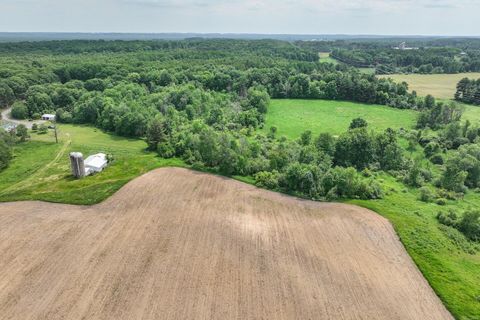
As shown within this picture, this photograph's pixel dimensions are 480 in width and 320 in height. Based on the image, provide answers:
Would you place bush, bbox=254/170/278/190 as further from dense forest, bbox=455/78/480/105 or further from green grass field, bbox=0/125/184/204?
dense forest, bbox=455/78/480/105

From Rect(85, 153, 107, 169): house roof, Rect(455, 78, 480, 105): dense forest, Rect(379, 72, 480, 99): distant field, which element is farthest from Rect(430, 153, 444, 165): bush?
Rect(379, 72, 480, 99): distant field

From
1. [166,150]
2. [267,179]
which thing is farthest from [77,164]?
[267,179]

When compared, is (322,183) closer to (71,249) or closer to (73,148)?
(71,249)

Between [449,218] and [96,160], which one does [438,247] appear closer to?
[449,218]

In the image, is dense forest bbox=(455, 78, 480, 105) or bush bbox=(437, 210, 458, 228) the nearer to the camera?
bush bbox=(437, 210, 458, 228)

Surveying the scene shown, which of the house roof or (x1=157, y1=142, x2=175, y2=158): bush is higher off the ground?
(x1=157, y1=142, x2=175, y2=158): bush

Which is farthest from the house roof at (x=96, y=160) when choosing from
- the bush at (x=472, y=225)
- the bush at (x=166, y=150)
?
the bush at (x=472, y=225)

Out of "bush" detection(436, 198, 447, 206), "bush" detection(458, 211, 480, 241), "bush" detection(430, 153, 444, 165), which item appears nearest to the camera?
"bush" detection(458, 211, 480, 241)

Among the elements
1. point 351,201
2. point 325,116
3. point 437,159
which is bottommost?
point 437,159
